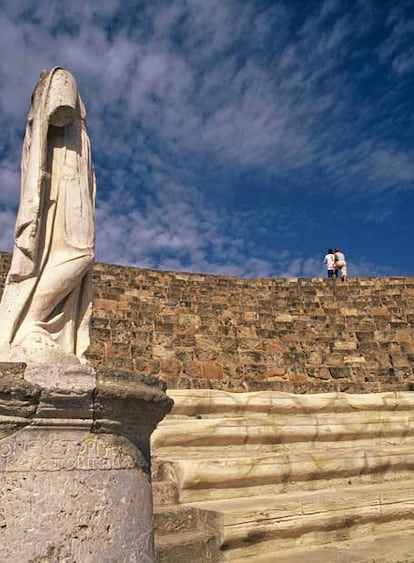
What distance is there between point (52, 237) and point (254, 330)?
1108cm

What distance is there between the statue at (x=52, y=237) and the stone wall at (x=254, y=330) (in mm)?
8772

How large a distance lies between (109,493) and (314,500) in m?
2.14

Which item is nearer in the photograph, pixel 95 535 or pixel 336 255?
pixel 95 535

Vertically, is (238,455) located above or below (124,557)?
above

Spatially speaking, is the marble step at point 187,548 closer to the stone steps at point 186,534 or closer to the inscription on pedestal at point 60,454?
the stone steps at point 186,534

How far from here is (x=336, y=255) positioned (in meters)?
17.5

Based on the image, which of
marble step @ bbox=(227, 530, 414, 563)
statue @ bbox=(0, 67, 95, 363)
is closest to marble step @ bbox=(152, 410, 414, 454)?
marble step @ bbox=(227, 530, 414, 563)

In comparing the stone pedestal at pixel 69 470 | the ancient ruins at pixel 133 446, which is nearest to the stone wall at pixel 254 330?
the ancient ruins at pixel 133 446

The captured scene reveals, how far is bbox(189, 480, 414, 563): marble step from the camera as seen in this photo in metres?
3.77

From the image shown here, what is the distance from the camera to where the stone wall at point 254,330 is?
13.0 meters

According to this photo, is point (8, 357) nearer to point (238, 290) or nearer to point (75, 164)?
point (75, 164)

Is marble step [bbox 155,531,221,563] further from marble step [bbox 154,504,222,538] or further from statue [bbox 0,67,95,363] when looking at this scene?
statue [bbox 0,67,95,363]

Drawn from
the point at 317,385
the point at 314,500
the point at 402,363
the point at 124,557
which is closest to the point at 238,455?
the point at 314,500

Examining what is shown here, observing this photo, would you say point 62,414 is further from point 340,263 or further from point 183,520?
point 340,263
